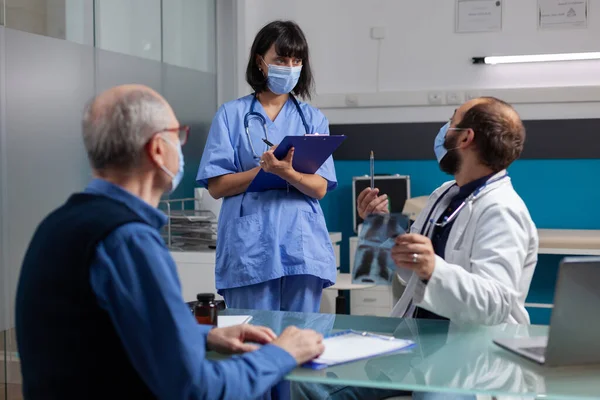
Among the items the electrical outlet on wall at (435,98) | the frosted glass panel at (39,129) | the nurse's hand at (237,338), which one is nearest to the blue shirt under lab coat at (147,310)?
the nurse's hand at (237,338)

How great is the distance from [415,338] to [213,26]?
3.85m

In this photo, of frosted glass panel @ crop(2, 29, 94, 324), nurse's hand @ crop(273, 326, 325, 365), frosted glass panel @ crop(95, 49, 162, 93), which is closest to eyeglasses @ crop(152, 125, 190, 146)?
nurse's hand @ crop(273, 326, 325, 365)

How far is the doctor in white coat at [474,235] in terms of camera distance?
168 cm

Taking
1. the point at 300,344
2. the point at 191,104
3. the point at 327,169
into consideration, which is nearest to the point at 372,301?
the point at 191,104

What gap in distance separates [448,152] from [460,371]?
0.75 m

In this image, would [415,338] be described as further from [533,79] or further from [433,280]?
[533,79]

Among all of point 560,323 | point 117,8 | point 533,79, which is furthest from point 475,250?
point 533,79

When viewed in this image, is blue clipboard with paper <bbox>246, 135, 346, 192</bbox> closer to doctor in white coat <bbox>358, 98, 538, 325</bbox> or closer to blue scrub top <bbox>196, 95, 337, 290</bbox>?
blue scrub top <bbox>196, 95, 337, 290</bbox>

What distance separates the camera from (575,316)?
4.61ft

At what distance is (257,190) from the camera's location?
2.53 metres

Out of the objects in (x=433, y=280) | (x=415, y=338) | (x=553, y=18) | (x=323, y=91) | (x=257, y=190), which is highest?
(x=553, y=18)

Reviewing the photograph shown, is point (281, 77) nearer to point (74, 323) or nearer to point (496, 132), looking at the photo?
point (496, 132)

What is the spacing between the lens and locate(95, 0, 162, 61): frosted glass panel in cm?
377

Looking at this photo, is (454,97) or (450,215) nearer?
(450,215)
